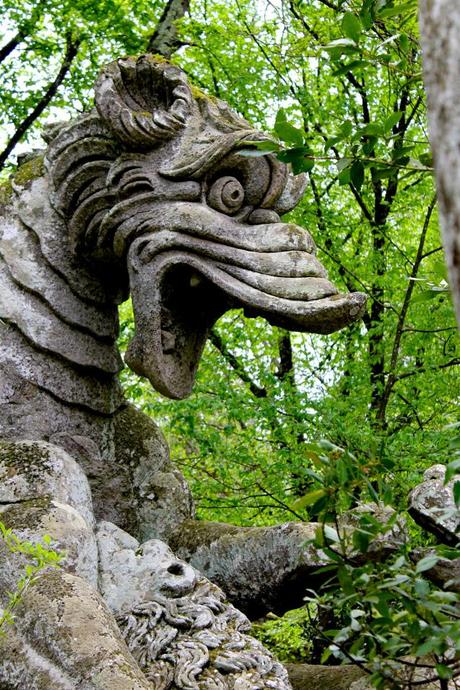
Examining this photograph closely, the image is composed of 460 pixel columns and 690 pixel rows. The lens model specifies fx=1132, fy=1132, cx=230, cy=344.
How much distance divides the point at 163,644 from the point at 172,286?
3.71ft

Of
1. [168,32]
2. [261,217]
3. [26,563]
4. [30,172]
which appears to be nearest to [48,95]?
[168,32]

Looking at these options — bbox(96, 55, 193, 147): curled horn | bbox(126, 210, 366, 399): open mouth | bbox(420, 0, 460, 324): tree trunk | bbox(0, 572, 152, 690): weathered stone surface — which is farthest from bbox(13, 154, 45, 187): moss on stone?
bbox(420, 0, 460, 324): tree trunk

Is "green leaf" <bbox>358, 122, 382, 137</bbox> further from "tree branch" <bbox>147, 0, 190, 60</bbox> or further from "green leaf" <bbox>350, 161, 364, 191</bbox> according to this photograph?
"tree branch" <bbox>147, 0, 190, 60</bbox>

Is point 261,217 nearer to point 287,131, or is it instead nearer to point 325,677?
point 287,131

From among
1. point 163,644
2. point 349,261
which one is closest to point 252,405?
point 349,261

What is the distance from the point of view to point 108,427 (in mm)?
3787

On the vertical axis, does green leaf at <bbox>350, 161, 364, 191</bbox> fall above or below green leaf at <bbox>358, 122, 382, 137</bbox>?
below

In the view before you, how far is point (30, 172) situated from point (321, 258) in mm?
4255

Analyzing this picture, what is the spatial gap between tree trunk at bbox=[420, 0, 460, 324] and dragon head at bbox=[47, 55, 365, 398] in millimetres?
2160

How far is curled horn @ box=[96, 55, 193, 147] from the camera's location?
3.58m

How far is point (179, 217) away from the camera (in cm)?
342

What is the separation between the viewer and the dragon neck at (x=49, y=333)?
3.55m

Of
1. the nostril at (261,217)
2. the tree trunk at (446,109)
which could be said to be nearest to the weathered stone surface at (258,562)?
the nostril at (261,217)

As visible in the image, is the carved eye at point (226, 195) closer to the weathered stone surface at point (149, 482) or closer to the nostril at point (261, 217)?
the nostril at point (261, 217)
